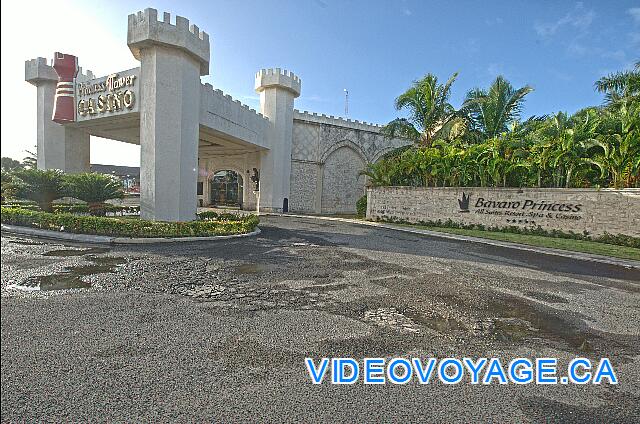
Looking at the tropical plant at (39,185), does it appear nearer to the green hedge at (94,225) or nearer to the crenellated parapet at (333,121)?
the green hedge at (94,225)

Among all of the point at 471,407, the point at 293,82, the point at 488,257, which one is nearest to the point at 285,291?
the point at 471,407

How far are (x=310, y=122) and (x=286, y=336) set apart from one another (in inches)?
1027

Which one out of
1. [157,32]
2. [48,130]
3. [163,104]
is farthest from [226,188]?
[157,32]

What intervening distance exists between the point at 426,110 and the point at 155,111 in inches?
649

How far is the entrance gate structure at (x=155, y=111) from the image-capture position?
1415 centimetres

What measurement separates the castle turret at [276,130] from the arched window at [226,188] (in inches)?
208

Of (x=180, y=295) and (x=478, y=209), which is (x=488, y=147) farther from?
(x=180, y=295)

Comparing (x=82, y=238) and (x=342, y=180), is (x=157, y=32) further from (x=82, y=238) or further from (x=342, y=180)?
(x=342, y=180)

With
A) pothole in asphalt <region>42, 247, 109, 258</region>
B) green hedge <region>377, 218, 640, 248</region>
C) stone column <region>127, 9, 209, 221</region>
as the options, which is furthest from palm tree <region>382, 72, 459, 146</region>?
pothole in asphalt <region>42, 247, 109, 258</region>

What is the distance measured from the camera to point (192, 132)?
15.5 m

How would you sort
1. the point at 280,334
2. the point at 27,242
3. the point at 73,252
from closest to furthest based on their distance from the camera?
the point at 280,334 < the point at 73,252 < the point at 27,242

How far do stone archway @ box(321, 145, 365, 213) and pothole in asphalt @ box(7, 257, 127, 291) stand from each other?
2287 cm

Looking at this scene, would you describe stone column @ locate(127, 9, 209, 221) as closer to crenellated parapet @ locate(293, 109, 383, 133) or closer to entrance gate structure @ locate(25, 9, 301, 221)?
entrance gate structure @ locate(25, 9, 301, 221)

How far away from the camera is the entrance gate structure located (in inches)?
557
